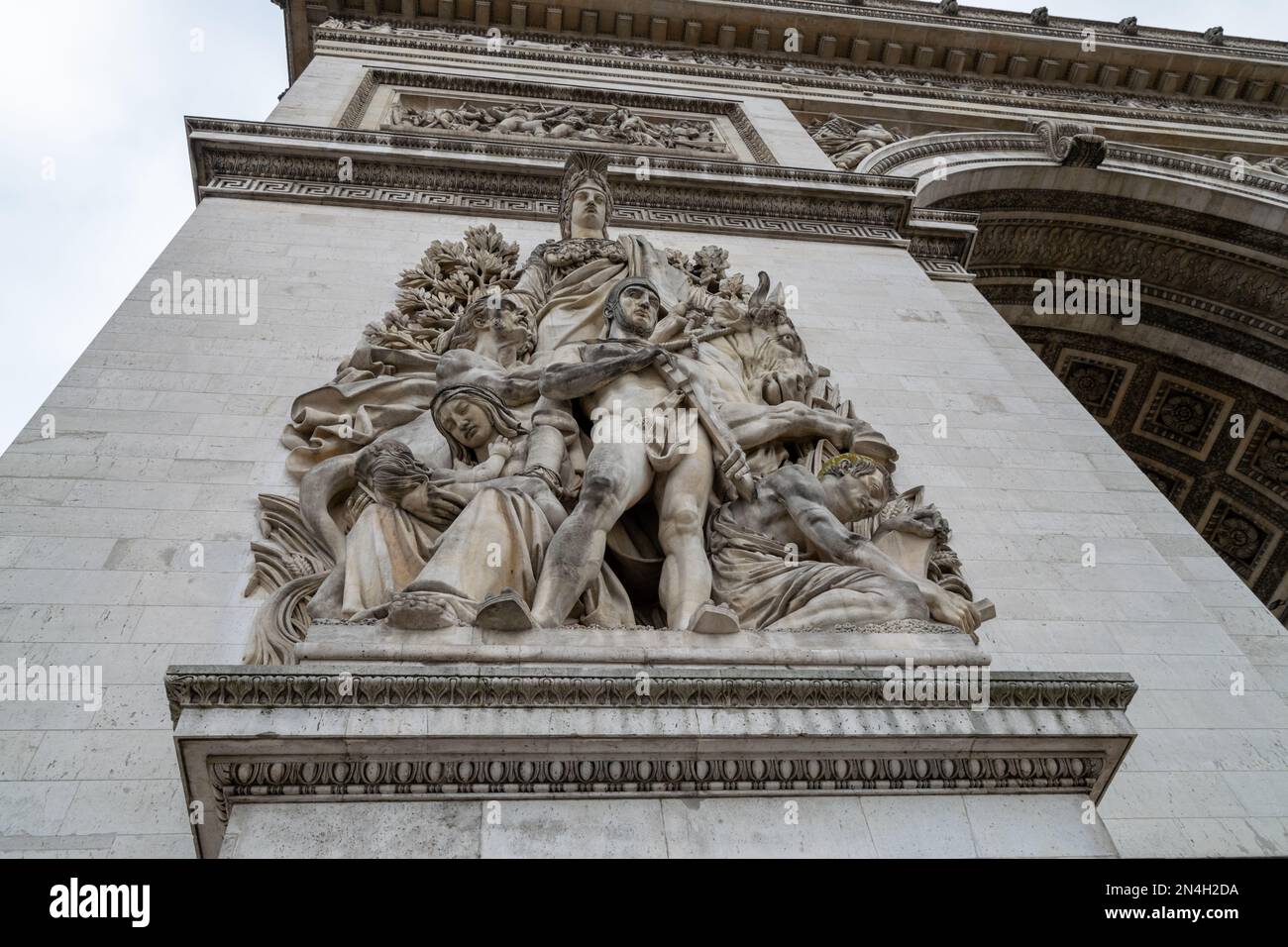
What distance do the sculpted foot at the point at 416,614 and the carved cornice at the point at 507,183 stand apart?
6.13 metres

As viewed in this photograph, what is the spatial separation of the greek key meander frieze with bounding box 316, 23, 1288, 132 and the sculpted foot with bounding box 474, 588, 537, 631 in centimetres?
1159

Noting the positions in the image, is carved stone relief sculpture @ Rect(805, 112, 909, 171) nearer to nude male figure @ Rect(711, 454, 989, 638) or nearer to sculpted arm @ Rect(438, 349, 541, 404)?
sculpted arm @ Rect(438, 349, 541, 404)

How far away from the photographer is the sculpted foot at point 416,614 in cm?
365

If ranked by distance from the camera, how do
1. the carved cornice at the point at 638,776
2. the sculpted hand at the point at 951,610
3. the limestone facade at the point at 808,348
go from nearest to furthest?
1. the carved cornice at the point at 638,776
2. the limestone facade at the point at 808,348
3. the sculpted hand at the point at 951,610

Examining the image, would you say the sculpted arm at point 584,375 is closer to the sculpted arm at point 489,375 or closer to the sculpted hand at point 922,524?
the sculpted arm at point 489,375

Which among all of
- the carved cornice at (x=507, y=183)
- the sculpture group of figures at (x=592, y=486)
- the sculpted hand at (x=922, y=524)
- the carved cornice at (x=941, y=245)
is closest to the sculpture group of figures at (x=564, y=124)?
the carved cornice at (x=507, y=183)

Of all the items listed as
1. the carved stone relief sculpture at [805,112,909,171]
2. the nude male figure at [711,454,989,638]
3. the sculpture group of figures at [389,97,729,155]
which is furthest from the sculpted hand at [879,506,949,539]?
the carved stone relief sculpture at [805,112,909,171]

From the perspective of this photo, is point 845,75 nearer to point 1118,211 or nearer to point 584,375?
point 1118,211

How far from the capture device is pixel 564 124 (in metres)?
11.6

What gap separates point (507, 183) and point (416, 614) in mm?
6716

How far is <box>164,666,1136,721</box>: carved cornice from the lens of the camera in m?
3.35

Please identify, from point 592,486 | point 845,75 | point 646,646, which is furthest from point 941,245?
point 646,646

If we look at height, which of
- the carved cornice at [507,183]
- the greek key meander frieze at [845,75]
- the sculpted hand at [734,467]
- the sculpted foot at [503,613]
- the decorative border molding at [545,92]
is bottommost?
the sculpted foot at [503,613]

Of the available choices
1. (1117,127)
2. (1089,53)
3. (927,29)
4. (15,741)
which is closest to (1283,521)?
(1117,127)
